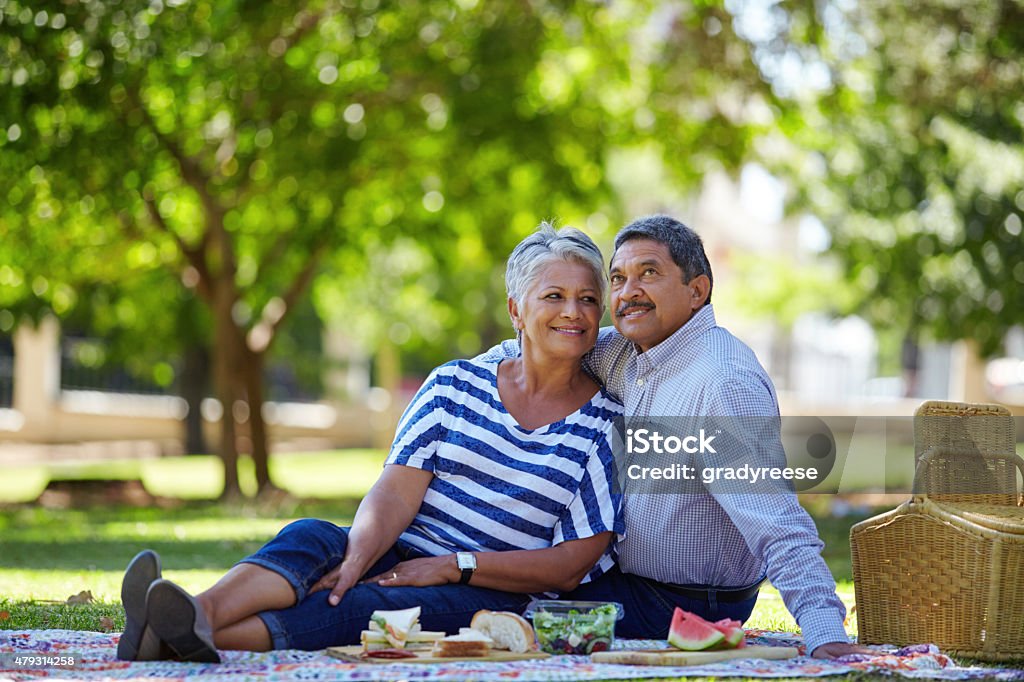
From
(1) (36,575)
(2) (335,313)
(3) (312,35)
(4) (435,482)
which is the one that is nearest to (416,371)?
(2) (335,313)

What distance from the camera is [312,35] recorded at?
1418 cm

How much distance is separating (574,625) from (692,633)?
395 mm

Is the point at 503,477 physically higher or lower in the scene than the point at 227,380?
lower

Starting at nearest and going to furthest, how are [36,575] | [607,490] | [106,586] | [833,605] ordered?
[833,605] → [607,490] → [106,586] → [36,575]

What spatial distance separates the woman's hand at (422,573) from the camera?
4.89 metres

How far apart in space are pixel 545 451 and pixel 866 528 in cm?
126

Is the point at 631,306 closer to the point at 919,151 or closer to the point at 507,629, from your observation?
the point at 507,629

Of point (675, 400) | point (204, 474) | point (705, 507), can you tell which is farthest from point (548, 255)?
point (204, 474)

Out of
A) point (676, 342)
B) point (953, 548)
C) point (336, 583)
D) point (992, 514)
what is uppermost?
point (676, 342)

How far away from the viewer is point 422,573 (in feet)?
16.1

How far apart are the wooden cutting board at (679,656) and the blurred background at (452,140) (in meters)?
8.07

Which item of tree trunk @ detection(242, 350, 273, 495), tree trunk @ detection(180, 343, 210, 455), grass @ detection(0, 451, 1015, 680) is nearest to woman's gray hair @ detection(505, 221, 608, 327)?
grass @ detection(0, 451, 1015, 680)

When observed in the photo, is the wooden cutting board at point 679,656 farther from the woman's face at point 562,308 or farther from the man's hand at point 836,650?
the woman's face at point 562,308

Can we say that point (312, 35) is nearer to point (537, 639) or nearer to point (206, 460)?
point (537, 639)
